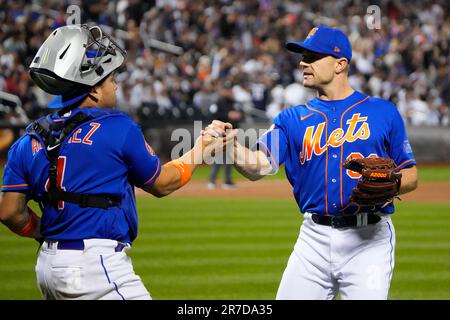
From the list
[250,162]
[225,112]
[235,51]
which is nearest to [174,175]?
[250,162]

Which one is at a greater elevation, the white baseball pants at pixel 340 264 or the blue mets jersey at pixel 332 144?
the blue mets jersey at pixel 332 144

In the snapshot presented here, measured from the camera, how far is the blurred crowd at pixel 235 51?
66.7 feet

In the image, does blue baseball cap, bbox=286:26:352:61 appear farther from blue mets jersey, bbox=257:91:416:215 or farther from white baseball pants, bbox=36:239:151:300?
white baseball pants, bbox=36:239:151:300

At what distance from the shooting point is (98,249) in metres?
3.75

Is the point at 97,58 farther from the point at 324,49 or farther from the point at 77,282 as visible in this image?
the point at 324,49

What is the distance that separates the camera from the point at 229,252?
9.91m

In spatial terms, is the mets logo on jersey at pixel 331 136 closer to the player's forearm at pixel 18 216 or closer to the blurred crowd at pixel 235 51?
the player's forearm at pixel 18 216

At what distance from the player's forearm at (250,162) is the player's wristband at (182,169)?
79 centimetres

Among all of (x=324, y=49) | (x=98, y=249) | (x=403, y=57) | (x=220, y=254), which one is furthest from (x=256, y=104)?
(x=98, y=249)

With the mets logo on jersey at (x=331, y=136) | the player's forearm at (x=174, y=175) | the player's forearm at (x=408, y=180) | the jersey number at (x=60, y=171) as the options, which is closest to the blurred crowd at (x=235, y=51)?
the mets logo on jersey at (x=331, y=136)


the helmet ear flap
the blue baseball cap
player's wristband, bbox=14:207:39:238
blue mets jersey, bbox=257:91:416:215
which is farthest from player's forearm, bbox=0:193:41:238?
the blue baseball cap

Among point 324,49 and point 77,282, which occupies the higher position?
point 324,49
